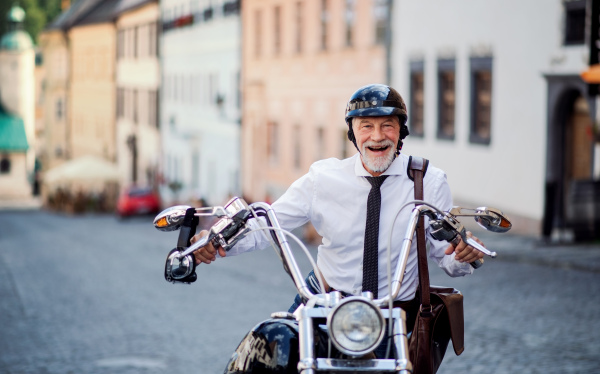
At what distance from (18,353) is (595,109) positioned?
13.6 meters

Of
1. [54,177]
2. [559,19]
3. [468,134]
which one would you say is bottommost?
[54,177]

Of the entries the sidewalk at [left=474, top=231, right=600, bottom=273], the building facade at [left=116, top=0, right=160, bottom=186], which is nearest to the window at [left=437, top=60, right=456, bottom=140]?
the sidewalk at [left=474, top=231, right=600, bottom=273]

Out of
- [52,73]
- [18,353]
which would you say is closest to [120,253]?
[18,353]

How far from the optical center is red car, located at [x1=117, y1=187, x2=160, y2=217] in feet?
181

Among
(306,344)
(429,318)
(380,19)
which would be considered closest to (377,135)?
(429,318)

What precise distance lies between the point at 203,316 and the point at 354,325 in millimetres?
11946

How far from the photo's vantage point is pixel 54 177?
69500 mm

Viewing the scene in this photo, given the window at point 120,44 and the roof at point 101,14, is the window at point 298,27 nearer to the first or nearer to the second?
the window at point 120,44

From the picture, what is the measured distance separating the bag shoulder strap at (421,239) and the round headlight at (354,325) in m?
0.63

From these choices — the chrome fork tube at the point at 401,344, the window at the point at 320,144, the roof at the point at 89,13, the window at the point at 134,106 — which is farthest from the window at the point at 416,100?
the roof at the point at 89,13

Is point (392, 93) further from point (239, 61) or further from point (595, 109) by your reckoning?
point (239, 61)

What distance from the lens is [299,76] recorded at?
42344 millimetres

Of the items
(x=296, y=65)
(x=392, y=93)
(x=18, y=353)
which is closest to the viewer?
(x=392, y=93)

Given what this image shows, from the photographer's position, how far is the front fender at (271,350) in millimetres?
4152
